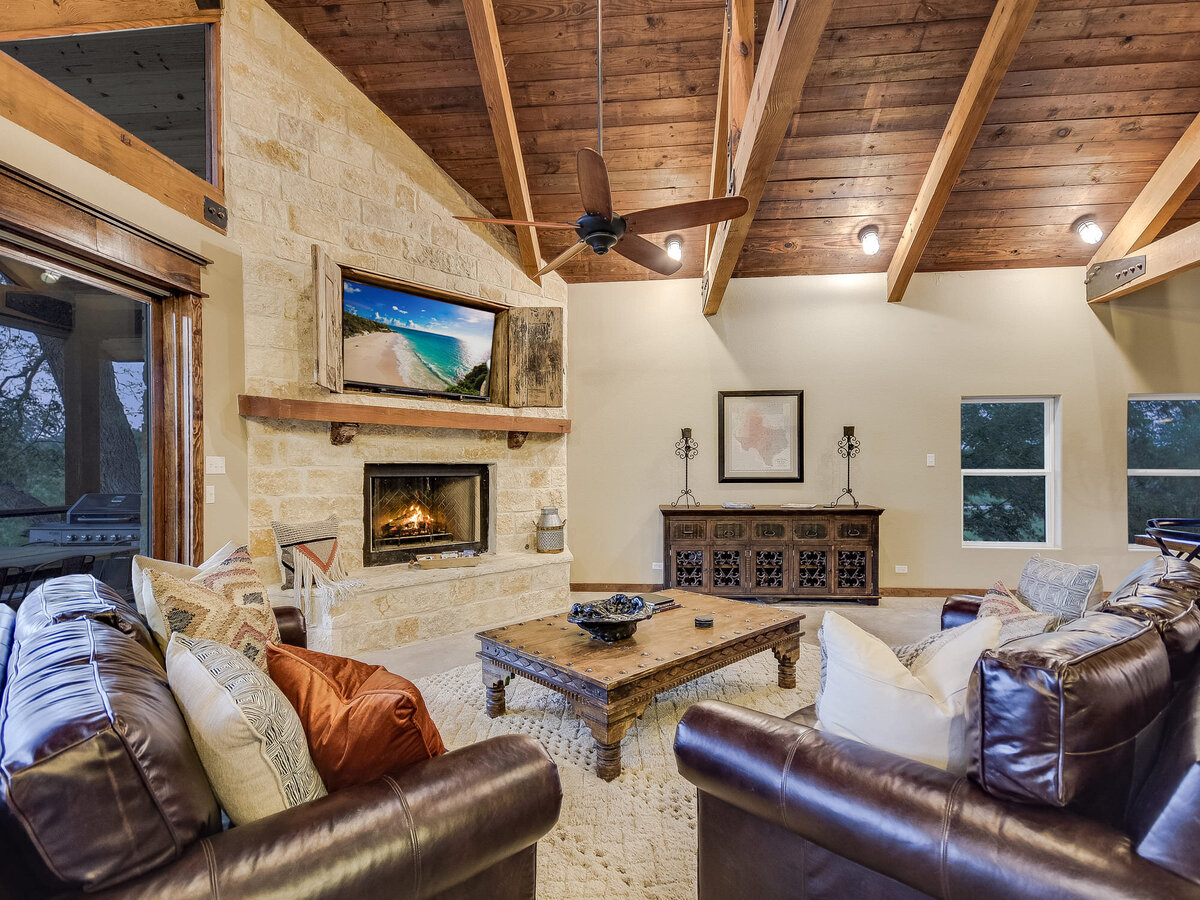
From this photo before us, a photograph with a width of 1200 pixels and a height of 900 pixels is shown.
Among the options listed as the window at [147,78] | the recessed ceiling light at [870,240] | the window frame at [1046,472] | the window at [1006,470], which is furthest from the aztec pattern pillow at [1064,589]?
the window at [147,78]

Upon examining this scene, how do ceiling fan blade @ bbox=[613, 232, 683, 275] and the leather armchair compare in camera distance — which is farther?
ceiling fan blade @ bbox=[613, 232, 683, 275]

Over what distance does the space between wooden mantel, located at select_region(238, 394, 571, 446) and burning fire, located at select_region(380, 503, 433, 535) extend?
2.21 feet

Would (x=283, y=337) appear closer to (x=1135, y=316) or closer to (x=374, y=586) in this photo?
(x=374, y=586)

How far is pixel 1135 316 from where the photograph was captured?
5.23m

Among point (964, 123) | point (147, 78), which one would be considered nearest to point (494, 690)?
point (147, 78)

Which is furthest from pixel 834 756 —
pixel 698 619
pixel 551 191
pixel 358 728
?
pixel 551 191

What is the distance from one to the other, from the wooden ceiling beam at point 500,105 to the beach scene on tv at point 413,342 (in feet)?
2.81

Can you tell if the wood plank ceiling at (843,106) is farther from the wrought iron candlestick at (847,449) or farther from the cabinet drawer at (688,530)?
the cabinet drawer at (688,530)

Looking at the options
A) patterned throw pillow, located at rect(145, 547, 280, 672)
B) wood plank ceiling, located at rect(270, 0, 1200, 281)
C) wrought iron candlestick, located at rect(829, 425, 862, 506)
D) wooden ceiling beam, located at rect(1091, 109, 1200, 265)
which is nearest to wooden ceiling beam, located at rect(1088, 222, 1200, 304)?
wooden ceiling beam, located at rect(1091, 109, 1200, 265)

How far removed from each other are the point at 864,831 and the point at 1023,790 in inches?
11.0

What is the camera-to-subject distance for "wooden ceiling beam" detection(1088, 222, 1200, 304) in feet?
13.6

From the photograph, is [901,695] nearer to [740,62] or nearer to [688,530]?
[740,62]

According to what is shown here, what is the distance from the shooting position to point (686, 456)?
18.4 ft

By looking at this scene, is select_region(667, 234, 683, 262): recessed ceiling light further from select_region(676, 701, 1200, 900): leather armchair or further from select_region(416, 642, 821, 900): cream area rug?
select_region(676, 701, 1200, 900): leather armchair
